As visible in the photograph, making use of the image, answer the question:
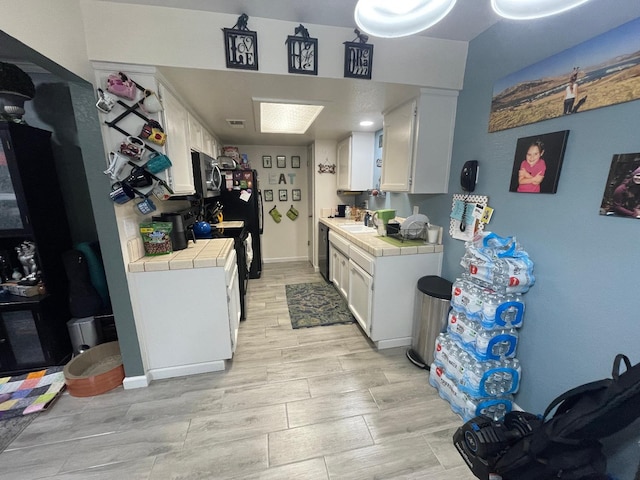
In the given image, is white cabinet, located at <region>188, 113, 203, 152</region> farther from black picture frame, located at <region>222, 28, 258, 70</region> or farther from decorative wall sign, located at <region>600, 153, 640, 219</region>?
decorative wall sign, located at <region>600, 153, 640, 219</region>

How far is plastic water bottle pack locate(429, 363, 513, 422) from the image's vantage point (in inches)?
59.9

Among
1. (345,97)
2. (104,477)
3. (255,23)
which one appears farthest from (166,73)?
(104,477)

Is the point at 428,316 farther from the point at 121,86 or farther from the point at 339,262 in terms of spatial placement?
the point at 121,86

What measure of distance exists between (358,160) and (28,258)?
3.47 meters

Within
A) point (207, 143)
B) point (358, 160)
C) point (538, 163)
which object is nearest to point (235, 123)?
point (207, 143)

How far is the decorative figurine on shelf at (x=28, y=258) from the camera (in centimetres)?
198

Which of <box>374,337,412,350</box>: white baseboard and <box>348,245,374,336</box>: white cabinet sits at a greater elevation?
<box>348,245,374,336</box>: white cabinet

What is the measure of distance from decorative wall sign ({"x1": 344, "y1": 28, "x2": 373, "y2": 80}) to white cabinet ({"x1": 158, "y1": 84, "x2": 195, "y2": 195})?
124cm

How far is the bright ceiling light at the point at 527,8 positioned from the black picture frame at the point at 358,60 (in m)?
1.04

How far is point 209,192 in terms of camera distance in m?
2.81

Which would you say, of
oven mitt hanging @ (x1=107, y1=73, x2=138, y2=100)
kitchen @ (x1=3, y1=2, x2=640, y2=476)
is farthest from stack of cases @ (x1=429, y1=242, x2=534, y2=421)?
oven mitt hanging @ (x1=107, y1=73, x2=138, y2=100)

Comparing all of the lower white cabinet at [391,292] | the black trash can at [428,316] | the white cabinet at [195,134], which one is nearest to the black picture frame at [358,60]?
the lower white cabinet at [391,292]

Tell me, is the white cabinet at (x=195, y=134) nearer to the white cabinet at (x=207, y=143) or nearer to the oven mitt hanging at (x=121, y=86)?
the white cabinet at (x=207, y=143)

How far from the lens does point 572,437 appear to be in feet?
3.27
